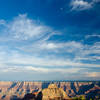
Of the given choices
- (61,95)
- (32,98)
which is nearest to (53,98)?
(61,95)

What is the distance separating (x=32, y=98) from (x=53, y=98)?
3470 cm

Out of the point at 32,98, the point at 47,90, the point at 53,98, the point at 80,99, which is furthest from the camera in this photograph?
the point at 47,90

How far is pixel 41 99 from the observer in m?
162

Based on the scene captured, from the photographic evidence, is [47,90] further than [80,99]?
Yes

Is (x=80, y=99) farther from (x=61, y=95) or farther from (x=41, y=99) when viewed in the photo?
(x=61, y=95)

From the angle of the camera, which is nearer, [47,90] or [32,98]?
[32,98]

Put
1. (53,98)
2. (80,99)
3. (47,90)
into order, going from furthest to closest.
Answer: (47,90), (53,98), (80,99)

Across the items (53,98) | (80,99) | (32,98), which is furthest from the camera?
(53,98)

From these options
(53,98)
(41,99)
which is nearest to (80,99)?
(41,99)

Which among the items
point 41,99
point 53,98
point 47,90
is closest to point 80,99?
point 41,99

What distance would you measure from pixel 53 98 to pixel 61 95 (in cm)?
1540

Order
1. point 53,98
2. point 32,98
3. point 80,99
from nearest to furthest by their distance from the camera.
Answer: point 80,99 → point 32,98 → point 53,98

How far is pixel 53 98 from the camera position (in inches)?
7269

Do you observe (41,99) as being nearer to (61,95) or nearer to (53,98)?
(53,98)
